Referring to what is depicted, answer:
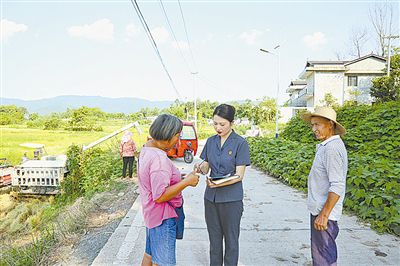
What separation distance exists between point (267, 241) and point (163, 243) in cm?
214

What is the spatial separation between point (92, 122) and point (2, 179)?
1786 centimetres

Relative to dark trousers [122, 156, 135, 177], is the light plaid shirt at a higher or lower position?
higher

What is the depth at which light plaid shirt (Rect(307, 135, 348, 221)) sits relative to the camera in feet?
8.27

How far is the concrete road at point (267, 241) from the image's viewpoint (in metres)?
3.68

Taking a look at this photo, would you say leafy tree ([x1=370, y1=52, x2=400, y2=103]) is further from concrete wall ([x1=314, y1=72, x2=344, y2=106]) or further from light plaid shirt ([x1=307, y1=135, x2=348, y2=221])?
light plaid shirt ([x1=307, y1=135, x2=348, y2=221])

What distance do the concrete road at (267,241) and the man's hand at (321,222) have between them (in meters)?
1.18

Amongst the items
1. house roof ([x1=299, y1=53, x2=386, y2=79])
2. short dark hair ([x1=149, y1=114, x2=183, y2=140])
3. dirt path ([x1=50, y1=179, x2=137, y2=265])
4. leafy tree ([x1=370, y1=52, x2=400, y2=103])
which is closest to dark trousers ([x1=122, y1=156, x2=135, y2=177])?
dirt path ([x1=50, y1=179, x2=137, y2=265])

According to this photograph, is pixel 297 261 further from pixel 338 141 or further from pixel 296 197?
pixel 296 197

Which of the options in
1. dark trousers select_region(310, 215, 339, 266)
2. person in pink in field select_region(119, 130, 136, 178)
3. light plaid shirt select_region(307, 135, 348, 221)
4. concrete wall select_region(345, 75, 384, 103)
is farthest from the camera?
concrete wall select_region(345, 75, 384, 103)

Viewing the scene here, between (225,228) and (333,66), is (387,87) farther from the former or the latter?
(225,228)

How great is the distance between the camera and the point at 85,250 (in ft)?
13.1

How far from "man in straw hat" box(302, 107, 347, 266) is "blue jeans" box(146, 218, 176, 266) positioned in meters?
1.16

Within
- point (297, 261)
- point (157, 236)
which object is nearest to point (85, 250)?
point (157, 236)

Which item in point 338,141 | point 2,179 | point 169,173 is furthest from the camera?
point 2,179
